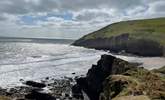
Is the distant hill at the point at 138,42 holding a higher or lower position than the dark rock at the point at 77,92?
higher

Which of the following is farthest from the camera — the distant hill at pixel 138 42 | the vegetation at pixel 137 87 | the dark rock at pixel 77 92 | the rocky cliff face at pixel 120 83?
the distant hill at pixel 138 42

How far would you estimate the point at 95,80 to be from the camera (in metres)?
50.2

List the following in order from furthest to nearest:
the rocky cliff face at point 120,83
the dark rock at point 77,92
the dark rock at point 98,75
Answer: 1. the dark rock at point 77,92
2. the dark rock at point 98,75
3. the rocky cliff face at point 120,83

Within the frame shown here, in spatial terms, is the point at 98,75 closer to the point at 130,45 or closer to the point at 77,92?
the point at 77,92

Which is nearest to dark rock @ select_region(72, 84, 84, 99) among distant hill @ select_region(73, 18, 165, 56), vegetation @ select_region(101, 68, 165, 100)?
vegetation @ select_region(101, 68, 165, 100)

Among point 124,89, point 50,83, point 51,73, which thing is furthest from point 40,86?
point 124,89

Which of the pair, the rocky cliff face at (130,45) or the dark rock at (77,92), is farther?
the rocky cliff face at (130,45)

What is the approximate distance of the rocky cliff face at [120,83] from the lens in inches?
1067

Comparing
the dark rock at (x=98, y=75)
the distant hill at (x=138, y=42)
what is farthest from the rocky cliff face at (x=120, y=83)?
the distant hill at (x=138, y=42)

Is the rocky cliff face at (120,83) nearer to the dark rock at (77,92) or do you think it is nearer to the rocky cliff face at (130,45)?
the dark rock at (77,92)

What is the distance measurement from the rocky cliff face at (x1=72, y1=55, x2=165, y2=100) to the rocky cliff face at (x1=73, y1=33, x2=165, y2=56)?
74.4 meters

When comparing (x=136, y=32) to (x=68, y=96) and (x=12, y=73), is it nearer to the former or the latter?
(x=12, y=73)

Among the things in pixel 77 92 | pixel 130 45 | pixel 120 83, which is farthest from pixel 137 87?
pixel 130 45

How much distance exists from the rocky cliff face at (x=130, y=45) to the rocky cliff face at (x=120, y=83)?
74.4m
